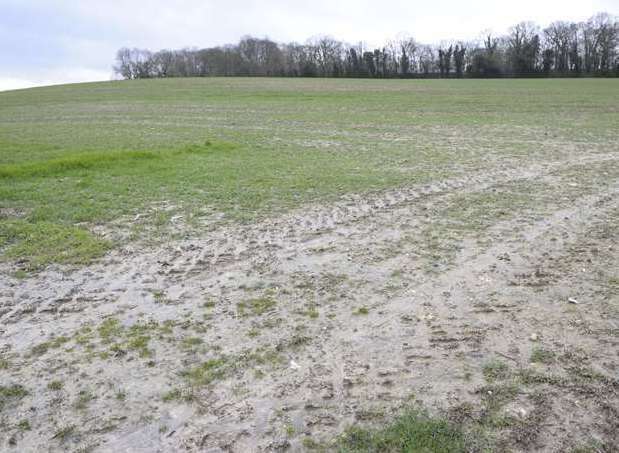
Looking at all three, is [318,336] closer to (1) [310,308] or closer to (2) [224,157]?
(1) [310,308]

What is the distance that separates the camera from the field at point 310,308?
10.3 feet

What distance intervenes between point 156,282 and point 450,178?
6.75 m

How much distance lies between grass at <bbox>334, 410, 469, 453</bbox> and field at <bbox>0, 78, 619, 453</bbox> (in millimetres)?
12

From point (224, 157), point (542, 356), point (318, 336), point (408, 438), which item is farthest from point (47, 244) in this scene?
point (224, 157)

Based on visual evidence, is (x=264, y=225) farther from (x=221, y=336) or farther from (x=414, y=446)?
(x=414, y=446)

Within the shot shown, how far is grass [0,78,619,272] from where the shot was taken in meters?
7.34

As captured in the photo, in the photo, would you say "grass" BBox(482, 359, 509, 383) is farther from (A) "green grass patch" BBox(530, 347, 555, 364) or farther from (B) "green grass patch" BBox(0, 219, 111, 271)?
(B) "green grass patch" BBox(0, 219, 111, 271)

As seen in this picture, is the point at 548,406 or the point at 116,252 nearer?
the point at 548,406

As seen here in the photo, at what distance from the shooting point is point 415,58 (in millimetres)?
100375

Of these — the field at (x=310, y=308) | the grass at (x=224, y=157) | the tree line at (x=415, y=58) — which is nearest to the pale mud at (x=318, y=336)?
the field at (x=310, y=308)

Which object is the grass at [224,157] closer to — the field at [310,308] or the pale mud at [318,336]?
the field at [310,308]

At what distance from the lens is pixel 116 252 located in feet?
19.9

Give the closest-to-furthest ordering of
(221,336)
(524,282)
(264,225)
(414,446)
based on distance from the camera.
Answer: (414,446), (221,336), (524,282), (264,225)

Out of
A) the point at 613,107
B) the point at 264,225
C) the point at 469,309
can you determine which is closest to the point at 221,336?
the point at 469,309
